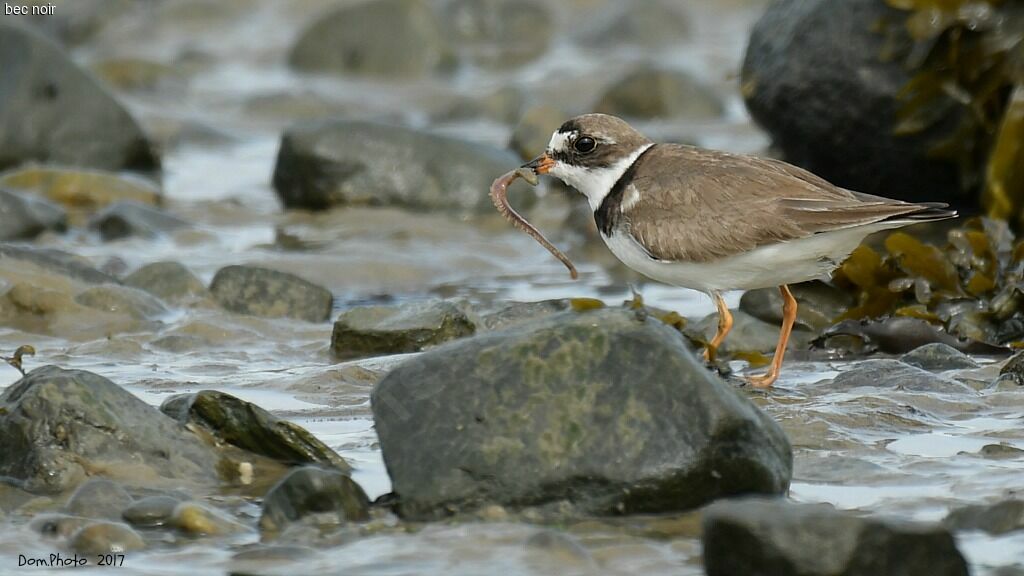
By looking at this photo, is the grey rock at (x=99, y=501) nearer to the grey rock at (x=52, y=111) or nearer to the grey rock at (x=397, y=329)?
the grey rock at (x=397, y=329)

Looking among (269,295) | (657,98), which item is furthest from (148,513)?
(657,98)

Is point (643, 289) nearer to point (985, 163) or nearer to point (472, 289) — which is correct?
point (472, 289)

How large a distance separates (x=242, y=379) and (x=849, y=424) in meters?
2.61

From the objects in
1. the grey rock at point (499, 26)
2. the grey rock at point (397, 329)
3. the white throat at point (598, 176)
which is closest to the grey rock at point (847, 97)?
the white throat at point (598, 176)

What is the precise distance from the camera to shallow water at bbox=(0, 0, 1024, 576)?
4.21 meters

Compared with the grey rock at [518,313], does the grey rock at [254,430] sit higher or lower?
lower

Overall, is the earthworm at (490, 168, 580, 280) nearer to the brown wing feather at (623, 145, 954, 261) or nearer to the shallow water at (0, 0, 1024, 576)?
the brown wing feather at (623, 145, 954, 261)

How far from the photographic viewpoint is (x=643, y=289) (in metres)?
8.69

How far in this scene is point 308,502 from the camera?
14.5 feet

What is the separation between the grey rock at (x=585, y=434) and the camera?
4.42m

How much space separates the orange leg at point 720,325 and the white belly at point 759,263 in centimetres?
9

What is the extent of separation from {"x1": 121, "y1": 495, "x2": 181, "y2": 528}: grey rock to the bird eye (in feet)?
9.03

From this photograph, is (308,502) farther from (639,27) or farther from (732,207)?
(639,27)

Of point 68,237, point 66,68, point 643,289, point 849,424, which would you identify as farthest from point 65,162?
point 849,424
